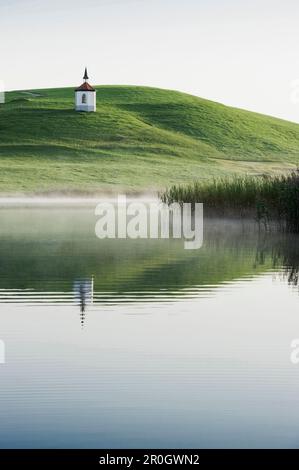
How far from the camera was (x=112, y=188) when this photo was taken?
73562 millimetres

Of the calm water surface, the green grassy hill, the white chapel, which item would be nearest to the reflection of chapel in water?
the calm water surface

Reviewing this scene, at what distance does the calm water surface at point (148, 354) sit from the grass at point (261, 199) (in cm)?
733

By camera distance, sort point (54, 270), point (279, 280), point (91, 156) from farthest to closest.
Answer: point (91, 156) < point (54, 270) < point (279, 280)

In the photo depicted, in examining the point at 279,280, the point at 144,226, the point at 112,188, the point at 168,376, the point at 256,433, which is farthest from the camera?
the point at 112,188

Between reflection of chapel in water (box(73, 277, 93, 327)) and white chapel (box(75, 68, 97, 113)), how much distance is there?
105m

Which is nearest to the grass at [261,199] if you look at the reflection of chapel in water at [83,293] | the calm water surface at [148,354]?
the calm water surface at [148,354]

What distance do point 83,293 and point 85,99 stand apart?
107221 millimetres

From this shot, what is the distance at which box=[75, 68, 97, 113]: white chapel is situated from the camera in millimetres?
121812

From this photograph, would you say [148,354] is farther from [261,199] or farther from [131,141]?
[131,141]

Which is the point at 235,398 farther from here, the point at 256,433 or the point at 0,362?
the point at 0,362

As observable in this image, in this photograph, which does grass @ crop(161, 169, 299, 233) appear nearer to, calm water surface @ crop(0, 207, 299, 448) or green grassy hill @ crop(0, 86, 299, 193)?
calm water surface @ crop(0, 207, 299, 448)

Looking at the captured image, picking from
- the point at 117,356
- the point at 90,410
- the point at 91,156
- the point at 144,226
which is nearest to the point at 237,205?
the point at 144,226

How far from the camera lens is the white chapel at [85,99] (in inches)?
4796

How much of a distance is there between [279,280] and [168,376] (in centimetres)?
876
